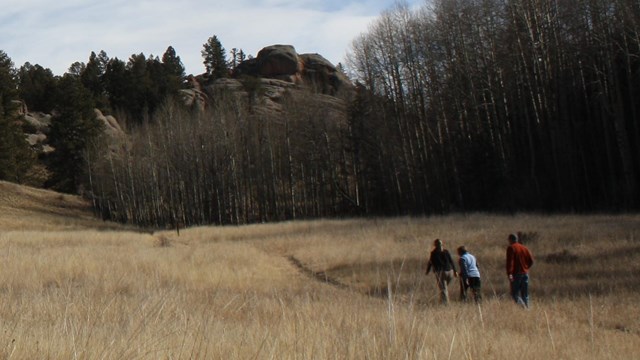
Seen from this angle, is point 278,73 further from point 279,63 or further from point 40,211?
point 40,211

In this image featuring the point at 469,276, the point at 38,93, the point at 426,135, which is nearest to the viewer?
the point at 469,276

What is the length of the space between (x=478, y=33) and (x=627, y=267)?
26.2 meters

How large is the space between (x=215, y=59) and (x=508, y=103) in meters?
70.4

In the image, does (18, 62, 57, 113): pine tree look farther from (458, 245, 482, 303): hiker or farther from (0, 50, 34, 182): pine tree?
(458, 245, 482, 303): hiker

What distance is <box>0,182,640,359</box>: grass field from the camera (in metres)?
4.86

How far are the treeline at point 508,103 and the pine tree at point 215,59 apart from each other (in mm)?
55913

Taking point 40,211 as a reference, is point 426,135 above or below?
above

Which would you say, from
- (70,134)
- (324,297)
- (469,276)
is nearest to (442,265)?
(469,276)

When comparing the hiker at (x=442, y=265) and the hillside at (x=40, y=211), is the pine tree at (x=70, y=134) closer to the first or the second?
the hillside at (x=40, y=211)

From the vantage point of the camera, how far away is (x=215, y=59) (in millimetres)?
105125

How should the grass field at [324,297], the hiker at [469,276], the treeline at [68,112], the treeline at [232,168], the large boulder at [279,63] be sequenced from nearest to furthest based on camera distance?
the grass field at [324,297] < the hiker at [469,276] < the treeline at [232,168] < the treeline at [68,112] < the large boulder at [279,63]

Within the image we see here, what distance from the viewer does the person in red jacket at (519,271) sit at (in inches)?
503

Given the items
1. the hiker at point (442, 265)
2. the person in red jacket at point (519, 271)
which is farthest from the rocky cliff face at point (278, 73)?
the person in red jacket at point (519, 271)

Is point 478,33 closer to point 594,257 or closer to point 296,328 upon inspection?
point 594,257
